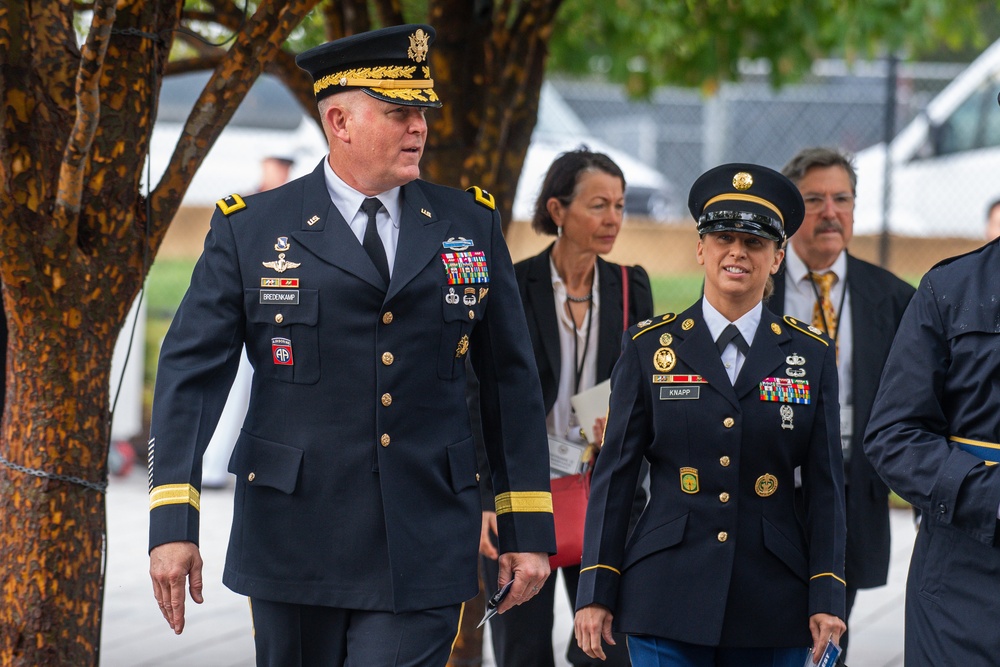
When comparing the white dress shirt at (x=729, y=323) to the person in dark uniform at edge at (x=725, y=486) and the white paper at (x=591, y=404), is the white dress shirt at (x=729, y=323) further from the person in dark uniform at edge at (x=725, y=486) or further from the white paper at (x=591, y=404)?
the white paper at (x=591, y=404)

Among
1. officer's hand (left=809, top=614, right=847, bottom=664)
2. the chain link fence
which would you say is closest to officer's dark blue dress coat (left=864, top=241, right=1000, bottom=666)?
officer's hand (left=809, top=614, right=847, bottom=664)

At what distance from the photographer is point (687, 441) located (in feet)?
12.2

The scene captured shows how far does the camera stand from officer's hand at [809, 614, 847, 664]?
357 cm

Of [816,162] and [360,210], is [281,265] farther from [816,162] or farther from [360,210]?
[816,162]

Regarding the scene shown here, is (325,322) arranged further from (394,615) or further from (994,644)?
(994,644)

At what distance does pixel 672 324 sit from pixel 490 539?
46.7 inches

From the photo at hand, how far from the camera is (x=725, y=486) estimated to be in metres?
3.67

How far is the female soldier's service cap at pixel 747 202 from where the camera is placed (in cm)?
379

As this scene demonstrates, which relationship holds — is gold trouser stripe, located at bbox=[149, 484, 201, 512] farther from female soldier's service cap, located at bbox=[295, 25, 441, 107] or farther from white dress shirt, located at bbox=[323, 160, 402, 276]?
female soldier's service cap, located at bbox=[295, 25, 441, 107]

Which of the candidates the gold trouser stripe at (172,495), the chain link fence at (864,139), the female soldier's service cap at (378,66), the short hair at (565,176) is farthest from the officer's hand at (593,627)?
the chain link fence at (864,139)

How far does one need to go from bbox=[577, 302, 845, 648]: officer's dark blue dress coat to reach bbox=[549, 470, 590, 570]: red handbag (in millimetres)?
991

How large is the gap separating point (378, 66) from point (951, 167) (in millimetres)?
10609

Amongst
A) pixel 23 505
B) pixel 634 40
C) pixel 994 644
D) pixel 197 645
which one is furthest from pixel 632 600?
pixel 634 40

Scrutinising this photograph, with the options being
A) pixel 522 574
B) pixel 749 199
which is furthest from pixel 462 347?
pixel 749 199
